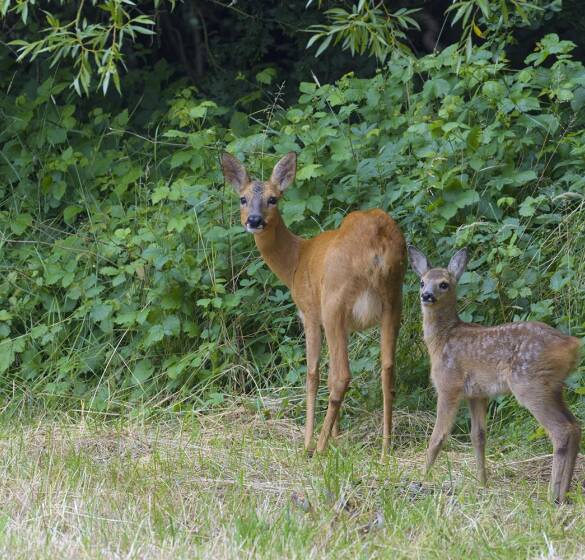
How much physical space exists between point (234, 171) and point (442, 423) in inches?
85.3

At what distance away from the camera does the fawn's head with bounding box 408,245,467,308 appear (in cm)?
597

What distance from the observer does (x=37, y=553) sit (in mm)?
4262

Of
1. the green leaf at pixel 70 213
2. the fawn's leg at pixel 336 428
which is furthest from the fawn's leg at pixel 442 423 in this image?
the green leaf at pixel 70 213

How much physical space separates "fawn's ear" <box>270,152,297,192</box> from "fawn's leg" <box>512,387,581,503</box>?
231 cm

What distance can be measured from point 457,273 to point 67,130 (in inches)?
164

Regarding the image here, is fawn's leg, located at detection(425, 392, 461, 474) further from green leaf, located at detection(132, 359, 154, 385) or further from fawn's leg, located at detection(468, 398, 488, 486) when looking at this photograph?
green leaf, located at detection(132, 359, 154, 385)

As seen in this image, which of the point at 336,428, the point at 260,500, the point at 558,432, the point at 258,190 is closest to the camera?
the point at 260,500

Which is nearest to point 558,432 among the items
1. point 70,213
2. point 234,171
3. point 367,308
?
point 367,308

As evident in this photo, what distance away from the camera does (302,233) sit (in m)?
7.82

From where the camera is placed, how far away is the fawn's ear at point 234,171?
706cm

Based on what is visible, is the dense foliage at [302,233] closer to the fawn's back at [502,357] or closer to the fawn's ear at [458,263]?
the fawn's ear at [458,263]

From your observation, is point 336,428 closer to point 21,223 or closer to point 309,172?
point 309,172

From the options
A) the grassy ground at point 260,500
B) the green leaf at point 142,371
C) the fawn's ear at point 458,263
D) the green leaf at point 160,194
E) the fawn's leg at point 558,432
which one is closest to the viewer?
the grassy ground at point 260,500

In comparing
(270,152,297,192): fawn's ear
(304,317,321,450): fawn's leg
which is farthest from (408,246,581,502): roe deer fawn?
(270,152,297,192): fawn's ear
